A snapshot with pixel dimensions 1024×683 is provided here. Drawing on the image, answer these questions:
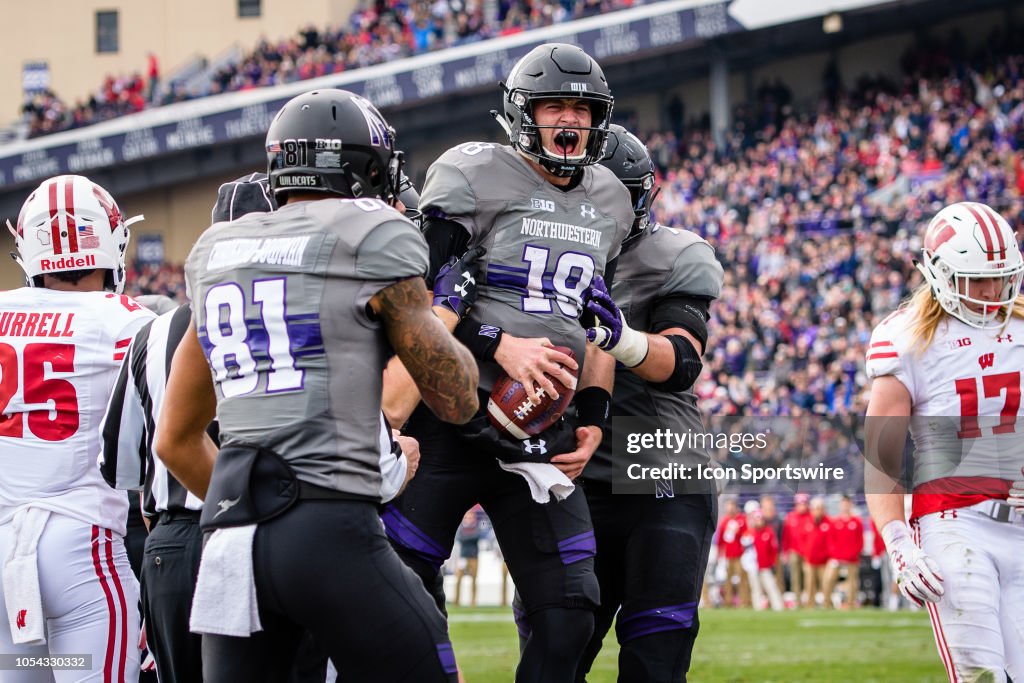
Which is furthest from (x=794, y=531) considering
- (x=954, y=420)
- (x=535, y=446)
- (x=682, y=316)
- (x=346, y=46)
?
(x=346, y=46)

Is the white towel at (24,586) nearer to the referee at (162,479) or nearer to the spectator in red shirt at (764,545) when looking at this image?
the referee at (162,479)

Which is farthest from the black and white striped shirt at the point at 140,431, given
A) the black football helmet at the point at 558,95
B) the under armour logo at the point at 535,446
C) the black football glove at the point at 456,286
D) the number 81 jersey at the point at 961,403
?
the number 81 jersey at the point at 961,403

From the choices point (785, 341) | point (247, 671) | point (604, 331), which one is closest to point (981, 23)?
point (785, 341)

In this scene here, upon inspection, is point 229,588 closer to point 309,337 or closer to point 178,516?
point 309,337

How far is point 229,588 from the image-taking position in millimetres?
3133

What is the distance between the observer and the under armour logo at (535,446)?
175 inches

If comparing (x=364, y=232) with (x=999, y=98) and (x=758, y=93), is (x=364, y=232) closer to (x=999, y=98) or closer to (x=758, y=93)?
(x=999, y=98)

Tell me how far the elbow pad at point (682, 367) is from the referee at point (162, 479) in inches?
62.0

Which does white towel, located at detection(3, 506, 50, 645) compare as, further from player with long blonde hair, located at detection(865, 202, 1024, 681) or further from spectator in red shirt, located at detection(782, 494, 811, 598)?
spectator in red shirt, located at detection(782, 494, 811, 598)

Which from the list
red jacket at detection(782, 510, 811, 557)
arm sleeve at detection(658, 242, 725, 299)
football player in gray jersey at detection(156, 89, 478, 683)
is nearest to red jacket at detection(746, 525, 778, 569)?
red jacket at detection(782, 510, 811, 557)

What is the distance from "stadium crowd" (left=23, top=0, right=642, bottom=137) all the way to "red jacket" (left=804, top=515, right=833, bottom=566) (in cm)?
1412

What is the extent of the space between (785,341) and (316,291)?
1749 centimetres

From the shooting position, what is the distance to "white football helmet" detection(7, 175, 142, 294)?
473 centimetres

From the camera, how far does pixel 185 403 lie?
3.54m
